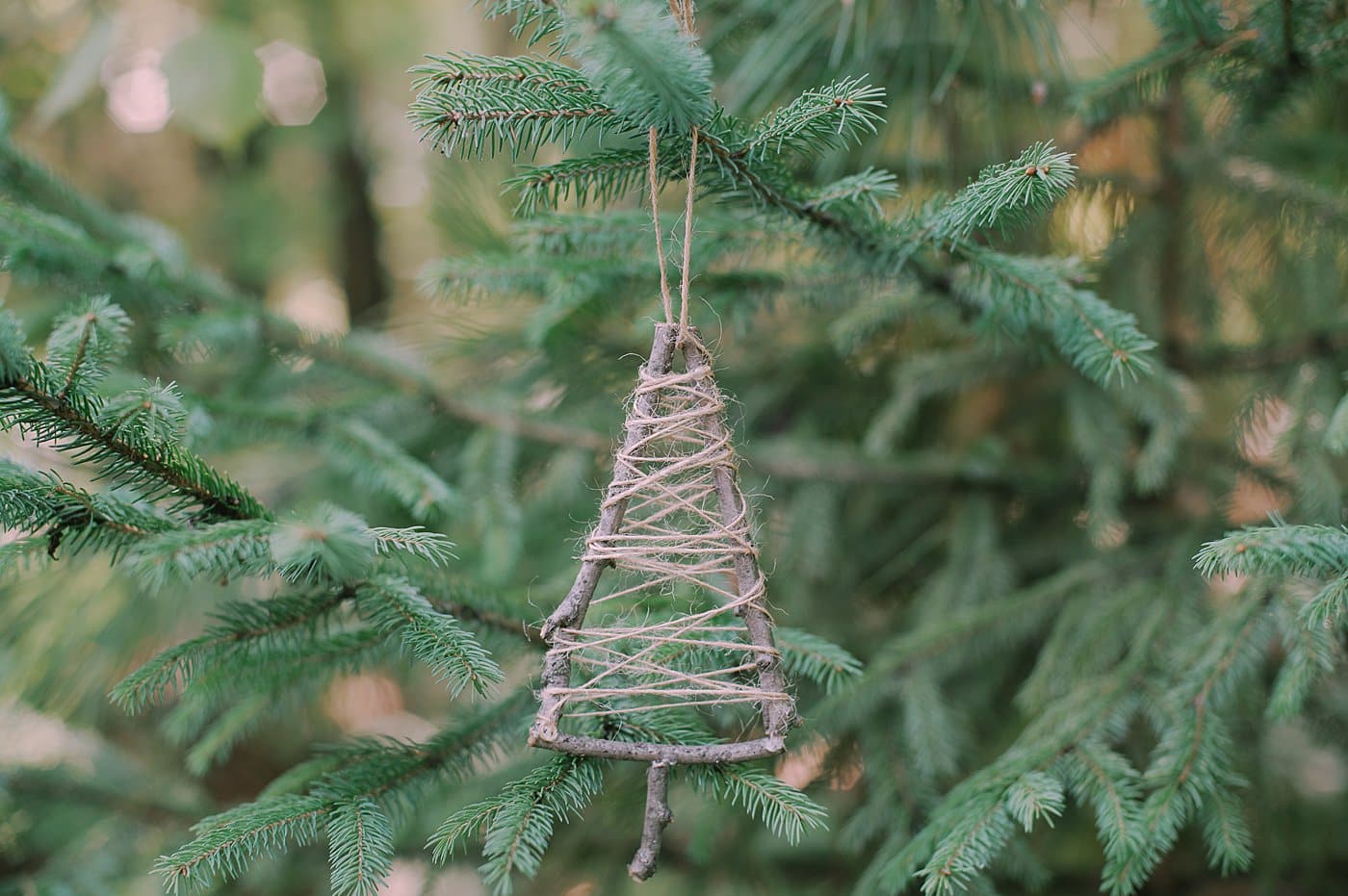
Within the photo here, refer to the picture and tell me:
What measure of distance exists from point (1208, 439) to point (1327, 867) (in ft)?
2.68

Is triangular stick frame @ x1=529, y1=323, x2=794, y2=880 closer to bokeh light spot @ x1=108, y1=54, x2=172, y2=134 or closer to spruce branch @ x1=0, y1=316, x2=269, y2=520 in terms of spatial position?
spruce branch @ x1=0, y1=316, x2=269, y2=520

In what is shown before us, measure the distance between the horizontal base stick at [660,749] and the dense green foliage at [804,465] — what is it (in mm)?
39

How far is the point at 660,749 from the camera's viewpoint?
0.70m

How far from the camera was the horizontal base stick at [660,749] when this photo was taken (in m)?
0.68

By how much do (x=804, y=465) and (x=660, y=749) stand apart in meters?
0.79

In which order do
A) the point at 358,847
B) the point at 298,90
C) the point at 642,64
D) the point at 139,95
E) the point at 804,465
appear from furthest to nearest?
the point at 298,90
the point at 139,95
the point at 804,465
the point at 358,847
the point at 642,64

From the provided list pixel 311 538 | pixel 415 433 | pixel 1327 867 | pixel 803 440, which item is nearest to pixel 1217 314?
pixel 803 440

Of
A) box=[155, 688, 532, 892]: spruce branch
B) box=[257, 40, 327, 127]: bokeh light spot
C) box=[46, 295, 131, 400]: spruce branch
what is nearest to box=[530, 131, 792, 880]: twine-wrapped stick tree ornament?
box=[155, 688, 532, 892]: spruce branch

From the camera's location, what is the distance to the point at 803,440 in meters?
1.49

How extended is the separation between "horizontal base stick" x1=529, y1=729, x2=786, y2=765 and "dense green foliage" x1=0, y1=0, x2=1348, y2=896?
0.13 ft

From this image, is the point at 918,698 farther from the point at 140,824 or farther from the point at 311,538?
the point at 140,824

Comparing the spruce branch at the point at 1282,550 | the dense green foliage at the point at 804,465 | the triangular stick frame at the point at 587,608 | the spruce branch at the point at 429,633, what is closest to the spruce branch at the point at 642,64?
the dense green foliage at the point at 804,465

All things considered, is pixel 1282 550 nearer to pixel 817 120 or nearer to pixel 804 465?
pixel 817 120

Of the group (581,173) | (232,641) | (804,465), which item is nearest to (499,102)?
(581,173)
